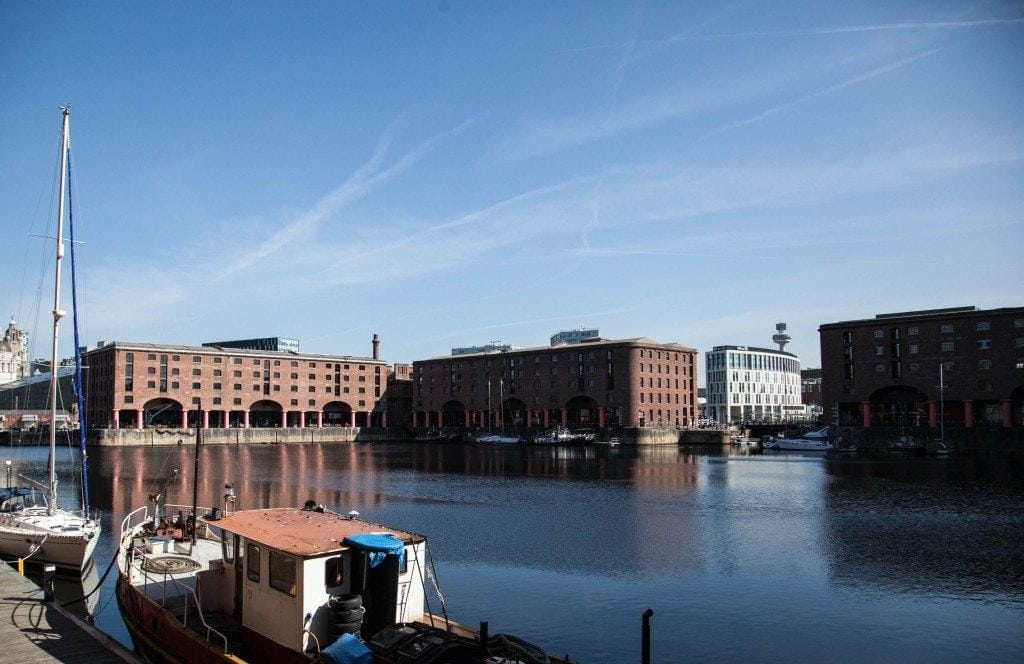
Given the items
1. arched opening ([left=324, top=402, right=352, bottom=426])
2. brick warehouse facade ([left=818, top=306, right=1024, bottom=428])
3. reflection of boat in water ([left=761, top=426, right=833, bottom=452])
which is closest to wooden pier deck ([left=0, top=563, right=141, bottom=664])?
reflection of boat in water ([left=761, top=426, right=833, bottom=452])

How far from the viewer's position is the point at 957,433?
115500 mm

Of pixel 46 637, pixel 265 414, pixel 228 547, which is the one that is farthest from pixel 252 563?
pixel 265 414

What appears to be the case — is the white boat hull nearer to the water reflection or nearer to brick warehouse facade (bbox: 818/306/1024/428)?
the water reflection

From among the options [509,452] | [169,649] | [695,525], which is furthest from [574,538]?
[509,452]

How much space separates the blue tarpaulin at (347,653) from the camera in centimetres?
1480

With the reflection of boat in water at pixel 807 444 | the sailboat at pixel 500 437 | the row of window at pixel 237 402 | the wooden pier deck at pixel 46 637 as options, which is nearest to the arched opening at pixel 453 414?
the sailboat at pixel 500 437

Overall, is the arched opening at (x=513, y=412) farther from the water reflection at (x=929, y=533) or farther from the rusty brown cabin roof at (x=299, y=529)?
the rusty brown cabin roof at (x=299, y=529)

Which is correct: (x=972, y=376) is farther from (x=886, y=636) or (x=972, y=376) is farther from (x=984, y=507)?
(x=886, y=636)

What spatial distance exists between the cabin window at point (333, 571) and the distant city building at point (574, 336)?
16379 centimetres

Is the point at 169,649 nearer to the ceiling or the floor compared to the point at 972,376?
nearer to the floor

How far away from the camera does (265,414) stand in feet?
559

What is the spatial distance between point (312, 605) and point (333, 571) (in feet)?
2.56

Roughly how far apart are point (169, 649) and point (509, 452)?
112763 millimetres

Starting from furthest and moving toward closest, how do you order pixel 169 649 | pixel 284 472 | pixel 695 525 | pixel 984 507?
pixel 284 472 < pixel 984 507 < pixel 695 525 < pixel 169 649
